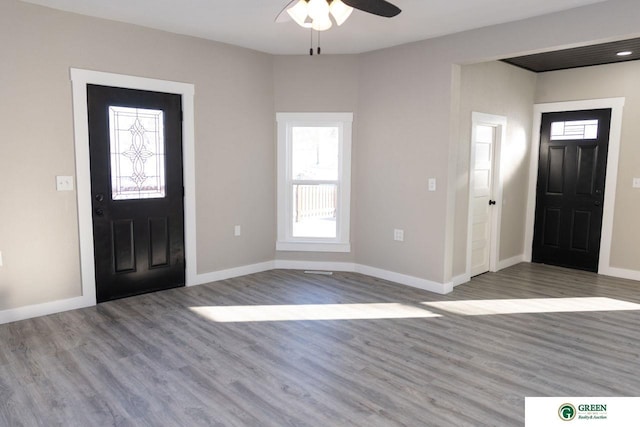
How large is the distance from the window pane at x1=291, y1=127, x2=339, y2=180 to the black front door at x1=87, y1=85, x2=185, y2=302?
1.49m

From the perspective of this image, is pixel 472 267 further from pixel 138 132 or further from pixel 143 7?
pixel 143 7

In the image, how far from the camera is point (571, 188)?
580 cm

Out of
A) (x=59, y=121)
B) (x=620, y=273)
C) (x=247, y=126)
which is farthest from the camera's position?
(x=620, y=273)

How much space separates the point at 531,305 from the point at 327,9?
3.37 m

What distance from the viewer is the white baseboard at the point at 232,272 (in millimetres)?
4898

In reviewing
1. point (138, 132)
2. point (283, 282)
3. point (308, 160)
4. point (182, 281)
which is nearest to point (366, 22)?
point (308, 160)

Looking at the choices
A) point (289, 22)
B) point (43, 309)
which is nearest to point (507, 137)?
point (289, 22)

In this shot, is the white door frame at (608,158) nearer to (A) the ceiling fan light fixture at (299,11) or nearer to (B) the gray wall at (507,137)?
(B) the gray wall at (507,137)

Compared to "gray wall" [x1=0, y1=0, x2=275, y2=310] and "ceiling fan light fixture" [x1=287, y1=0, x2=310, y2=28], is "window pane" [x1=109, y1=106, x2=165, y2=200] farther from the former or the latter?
"ceiling fan light fixture" [x1=287, y1=0, x2=310, y2=28]

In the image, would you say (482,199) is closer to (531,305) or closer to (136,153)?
(531,305)

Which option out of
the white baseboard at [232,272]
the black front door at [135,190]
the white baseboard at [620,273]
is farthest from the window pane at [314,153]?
the white baseboard at [620,273]

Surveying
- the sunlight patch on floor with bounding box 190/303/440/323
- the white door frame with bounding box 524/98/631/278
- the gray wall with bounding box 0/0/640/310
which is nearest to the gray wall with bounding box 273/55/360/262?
the gray wall with bounding box 0/0/640/310

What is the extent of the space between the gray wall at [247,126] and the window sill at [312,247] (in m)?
0.10

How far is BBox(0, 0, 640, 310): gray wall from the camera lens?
3.61 metres
